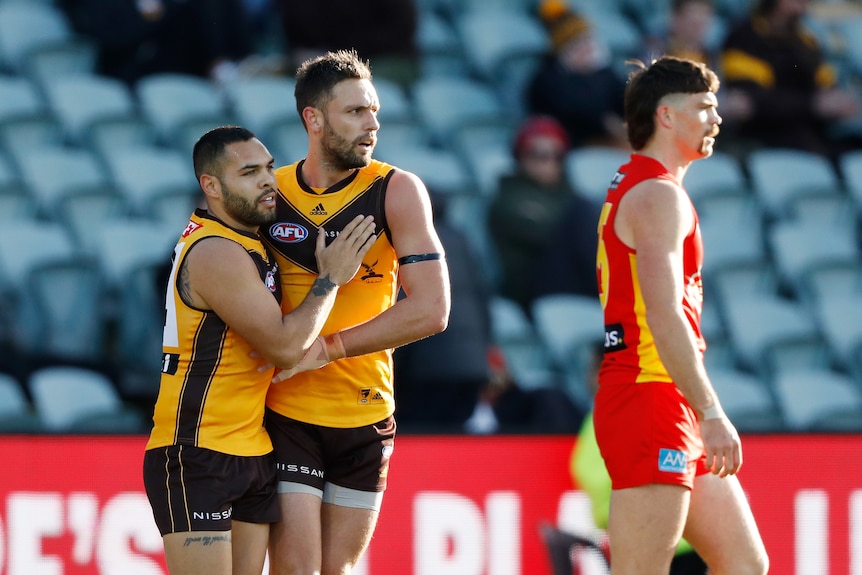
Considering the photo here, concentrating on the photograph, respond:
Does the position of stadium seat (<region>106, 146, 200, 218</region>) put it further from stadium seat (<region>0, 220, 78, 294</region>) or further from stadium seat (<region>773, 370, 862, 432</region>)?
stadium seat (<region>773, 370, 862, 432</region>)

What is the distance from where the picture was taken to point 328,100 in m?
4.61

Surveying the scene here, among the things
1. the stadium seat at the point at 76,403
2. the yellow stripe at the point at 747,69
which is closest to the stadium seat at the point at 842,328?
the yellow stripe at the point at 747,69

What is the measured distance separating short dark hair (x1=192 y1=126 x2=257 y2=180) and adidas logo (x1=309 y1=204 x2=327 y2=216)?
0.32 metres

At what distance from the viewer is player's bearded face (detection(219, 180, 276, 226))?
4477mm

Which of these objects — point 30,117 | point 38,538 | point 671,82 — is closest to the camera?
point 671,82

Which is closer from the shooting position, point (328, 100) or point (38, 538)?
point (328, 100)

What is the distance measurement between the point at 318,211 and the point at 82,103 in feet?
18.4

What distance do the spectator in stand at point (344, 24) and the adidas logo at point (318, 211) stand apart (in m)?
5.53

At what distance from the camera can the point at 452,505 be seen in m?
6.34

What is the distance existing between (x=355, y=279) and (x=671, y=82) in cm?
129

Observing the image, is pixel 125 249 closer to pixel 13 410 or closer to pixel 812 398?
pixel 13 410

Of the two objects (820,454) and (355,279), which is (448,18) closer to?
(820,454)

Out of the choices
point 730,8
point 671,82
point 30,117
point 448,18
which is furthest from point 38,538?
point 730,8

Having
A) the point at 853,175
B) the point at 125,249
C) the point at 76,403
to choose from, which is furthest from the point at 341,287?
the point at 853,175
